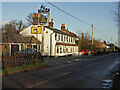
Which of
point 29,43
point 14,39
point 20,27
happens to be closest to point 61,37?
point 29,43

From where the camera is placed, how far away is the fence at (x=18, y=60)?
588 inches

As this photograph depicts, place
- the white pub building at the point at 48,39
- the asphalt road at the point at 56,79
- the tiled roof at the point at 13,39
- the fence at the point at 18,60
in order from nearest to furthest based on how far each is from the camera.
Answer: the asphalt road at the point at 56,79 → the fence at the point at 18,60 → the tiled roof at the point at 13,39 → the white pub building at the point at 48,39

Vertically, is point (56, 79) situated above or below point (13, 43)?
below

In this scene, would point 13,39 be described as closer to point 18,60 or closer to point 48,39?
point 48,39

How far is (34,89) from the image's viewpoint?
27.3 ft

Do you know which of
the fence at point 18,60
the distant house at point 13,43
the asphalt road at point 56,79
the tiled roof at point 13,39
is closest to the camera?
the asphalt road at point 56,79

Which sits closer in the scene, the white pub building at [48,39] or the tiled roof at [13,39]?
the tiled roof at [13,39]

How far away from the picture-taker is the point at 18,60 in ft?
54.0

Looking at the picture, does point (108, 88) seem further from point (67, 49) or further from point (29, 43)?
point (67, 49)

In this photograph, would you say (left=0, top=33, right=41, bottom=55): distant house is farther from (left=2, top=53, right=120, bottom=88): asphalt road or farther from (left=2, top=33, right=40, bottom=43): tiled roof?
(left=2, top=53, right=120, bottom=88): asphalt road

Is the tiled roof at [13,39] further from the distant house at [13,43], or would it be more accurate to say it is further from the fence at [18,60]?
the fence at [18,60]

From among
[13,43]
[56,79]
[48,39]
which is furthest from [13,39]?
[56,79]

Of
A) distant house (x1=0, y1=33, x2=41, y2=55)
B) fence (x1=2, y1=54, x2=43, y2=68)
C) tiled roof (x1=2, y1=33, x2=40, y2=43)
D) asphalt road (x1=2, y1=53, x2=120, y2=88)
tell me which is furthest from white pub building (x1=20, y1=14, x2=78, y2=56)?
asphalt road (x1=2, y1=53, x2=120, y2=88)

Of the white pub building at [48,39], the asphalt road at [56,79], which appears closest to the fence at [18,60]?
the asphalt road at [56,79]
